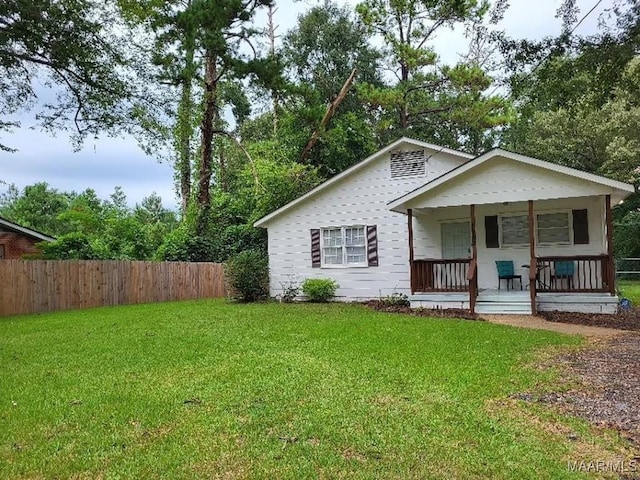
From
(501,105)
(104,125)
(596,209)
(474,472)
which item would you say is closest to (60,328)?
(104,125)

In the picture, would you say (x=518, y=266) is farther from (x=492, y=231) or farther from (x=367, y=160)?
(x=367, y=160)

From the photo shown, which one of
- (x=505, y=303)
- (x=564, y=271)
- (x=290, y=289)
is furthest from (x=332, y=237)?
(x=564, y=271)

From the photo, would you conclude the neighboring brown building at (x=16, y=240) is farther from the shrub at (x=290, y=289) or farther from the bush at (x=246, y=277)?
the shrub at (x=290, y=289)

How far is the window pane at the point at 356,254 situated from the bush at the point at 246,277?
122 inches

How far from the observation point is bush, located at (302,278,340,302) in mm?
15617

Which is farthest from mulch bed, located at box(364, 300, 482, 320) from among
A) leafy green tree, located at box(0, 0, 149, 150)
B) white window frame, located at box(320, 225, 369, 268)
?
leafy green tree, located at box(0, 0, 149, 150)

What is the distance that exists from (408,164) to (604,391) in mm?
10664

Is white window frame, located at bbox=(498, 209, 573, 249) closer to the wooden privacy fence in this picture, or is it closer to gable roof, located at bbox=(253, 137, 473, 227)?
gable roof, located at bbox=(253, 137, 473, 227)

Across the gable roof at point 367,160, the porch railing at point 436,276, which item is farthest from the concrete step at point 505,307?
the gable roof at point 367,160

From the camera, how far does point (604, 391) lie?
A: 17.1 feet

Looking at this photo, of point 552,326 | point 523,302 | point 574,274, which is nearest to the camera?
point 552,326

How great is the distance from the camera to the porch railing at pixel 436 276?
43.5 feet

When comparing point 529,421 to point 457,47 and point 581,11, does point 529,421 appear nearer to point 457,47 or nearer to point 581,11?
point 581,11

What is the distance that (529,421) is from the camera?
14.0ft
